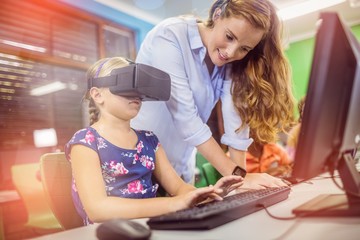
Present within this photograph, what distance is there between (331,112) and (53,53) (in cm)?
399

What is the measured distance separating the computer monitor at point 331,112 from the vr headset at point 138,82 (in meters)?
0.42


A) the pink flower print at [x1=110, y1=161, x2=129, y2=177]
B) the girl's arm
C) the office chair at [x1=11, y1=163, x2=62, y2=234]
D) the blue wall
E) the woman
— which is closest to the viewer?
the girl's arm

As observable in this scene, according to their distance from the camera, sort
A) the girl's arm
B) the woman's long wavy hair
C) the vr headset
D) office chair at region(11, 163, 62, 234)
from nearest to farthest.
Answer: the girl's arm < the vr headset < the woman's long wavy hair < office chair at region(11, 163, 62, 234)

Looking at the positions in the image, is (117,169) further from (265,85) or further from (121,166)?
(265,85)

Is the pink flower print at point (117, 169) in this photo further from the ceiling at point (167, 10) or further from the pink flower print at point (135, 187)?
the ceiling at point (167, 10)

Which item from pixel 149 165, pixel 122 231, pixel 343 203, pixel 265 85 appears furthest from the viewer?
→ pixel 265 85

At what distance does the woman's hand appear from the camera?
3.28 feet

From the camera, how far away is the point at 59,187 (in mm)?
996

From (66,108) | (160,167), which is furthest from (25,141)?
(160,167)

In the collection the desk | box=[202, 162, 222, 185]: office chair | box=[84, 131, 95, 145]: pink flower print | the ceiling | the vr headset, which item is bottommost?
box=[202, 162, 222, 185]: office chair

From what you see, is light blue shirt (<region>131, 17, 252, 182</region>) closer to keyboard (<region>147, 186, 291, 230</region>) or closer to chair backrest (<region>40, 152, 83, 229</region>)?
chair backrest (<region>40, 152, 83, 229</region>)

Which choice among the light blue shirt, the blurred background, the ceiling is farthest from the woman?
the ceiling

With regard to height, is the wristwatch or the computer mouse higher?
the computer mouse

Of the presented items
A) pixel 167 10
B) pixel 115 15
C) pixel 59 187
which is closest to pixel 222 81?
pixel 59 187
